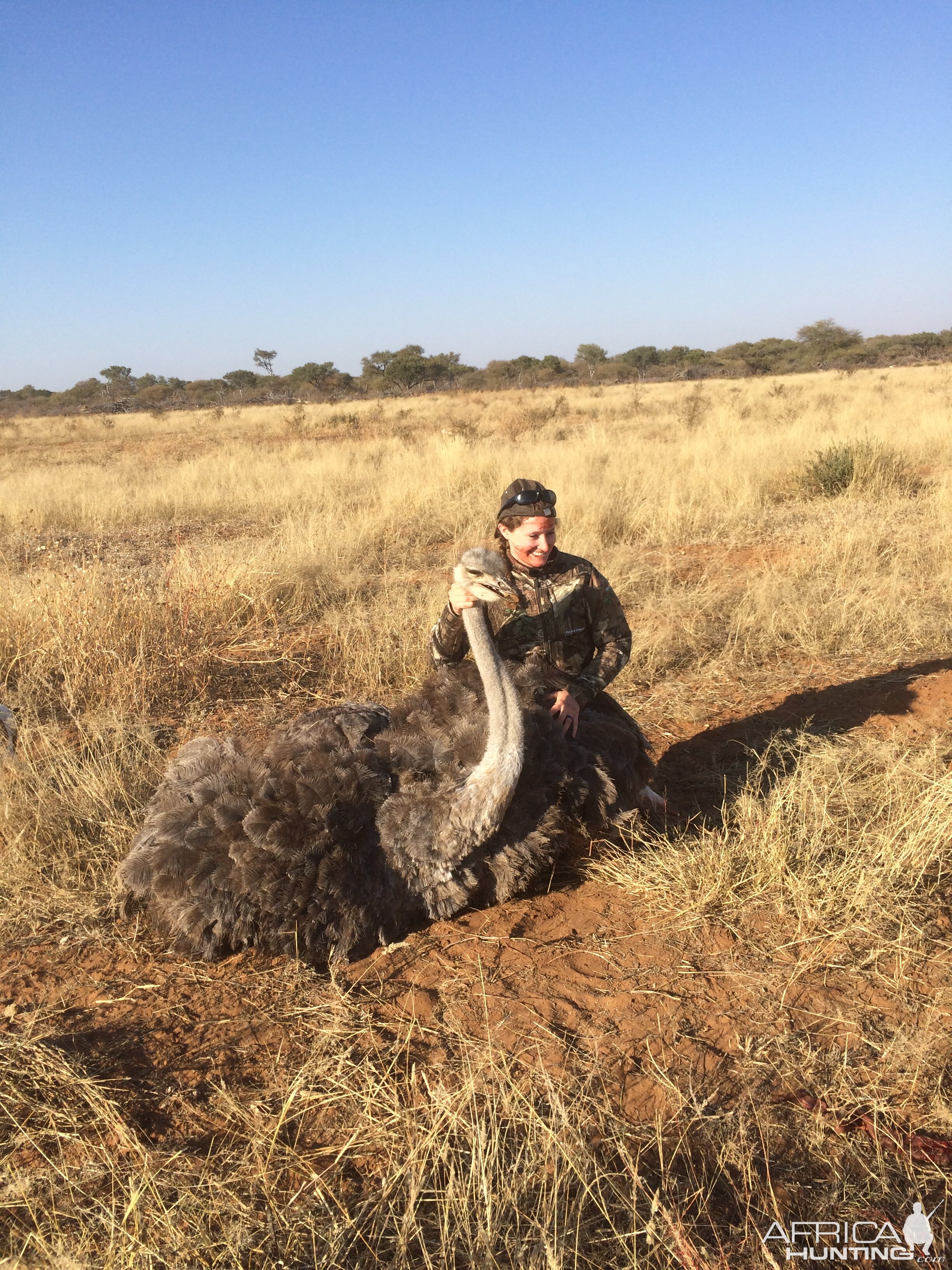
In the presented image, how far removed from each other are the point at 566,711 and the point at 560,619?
717 millimetres

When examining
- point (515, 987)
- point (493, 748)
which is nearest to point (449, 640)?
point (493, 748)

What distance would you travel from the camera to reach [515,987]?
287cm

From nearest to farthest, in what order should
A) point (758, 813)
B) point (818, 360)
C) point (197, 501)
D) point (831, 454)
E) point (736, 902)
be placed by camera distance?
point (736, 902) → point (758, 813) → point (831, 454) → point (197, 501) → point (818, 360)

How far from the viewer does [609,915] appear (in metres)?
3.28

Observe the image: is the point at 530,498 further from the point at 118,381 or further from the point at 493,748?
the point at 118,381

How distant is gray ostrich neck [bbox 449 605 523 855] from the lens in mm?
2967

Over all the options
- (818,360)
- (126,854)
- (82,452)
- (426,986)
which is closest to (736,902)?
(426,986)

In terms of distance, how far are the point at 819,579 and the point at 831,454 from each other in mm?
4170

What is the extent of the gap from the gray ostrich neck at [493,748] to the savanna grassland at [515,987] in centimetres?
47

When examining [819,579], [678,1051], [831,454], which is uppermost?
[831,454]

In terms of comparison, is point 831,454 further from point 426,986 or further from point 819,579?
point 426,986

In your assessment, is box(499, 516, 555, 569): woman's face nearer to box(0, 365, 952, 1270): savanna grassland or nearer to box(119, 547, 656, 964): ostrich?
box(119, 547, 656, 964): ostrich

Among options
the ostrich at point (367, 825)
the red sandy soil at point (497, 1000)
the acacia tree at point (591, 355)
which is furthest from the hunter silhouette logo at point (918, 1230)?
the acacia tree at point (591, 355)

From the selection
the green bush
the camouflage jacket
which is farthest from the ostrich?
the green bush
